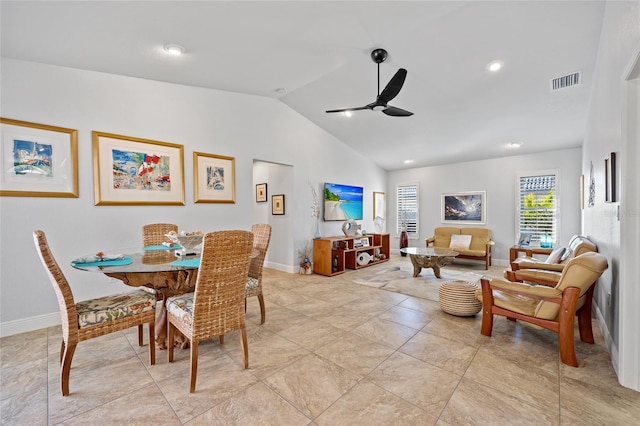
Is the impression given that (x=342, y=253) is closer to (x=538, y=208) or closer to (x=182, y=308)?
(x=182, y=308)

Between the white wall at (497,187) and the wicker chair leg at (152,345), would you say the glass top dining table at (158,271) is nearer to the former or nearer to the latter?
the wicker chair leg at (152,345)

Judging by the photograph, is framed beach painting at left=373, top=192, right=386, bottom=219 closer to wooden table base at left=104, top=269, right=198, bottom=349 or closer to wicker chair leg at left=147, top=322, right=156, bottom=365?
wooden table base at left=104, top=269, right=198, bottom=349

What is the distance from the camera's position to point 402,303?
3.59 meters

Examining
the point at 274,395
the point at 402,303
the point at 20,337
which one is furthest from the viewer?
the point at 402,303

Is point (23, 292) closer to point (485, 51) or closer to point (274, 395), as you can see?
point (274, 395)

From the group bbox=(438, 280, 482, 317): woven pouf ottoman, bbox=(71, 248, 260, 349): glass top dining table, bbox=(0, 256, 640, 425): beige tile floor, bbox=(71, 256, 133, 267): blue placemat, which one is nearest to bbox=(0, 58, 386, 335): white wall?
bbox=(0, 256, 640, 425): beige tile floor

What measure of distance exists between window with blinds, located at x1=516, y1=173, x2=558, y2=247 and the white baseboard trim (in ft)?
26.2

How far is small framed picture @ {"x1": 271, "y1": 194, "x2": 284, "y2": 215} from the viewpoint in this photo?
5539 mm

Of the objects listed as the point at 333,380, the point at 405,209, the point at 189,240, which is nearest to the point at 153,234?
the point at 189,240

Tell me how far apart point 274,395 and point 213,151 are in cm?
347

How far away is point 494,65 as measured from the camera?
11.1ft

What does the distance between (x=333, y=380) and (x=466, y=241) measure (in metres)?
5.34

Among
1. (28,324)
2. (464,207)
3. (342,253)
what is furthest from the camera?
(464,207)

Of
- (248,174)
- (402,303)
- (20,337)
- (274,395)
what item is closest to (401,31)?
(248,174)
